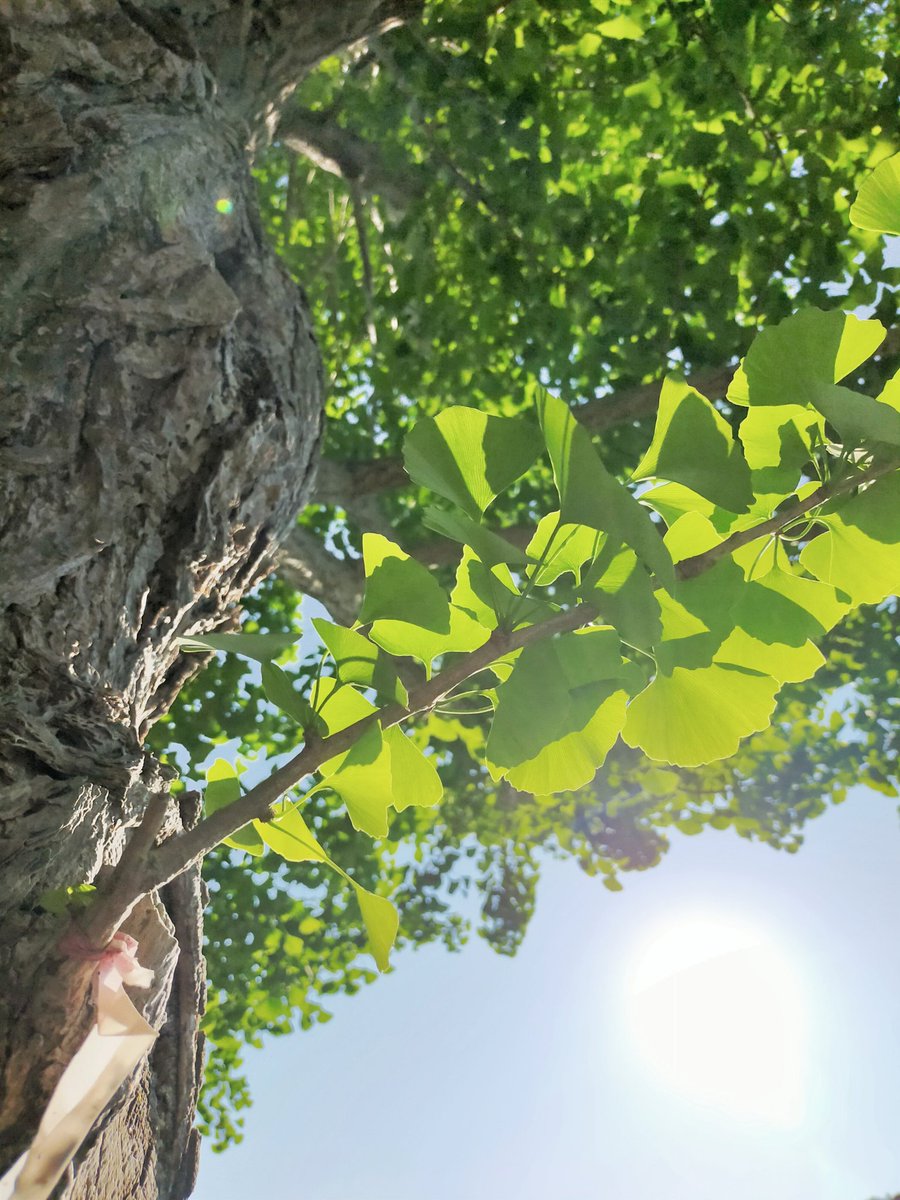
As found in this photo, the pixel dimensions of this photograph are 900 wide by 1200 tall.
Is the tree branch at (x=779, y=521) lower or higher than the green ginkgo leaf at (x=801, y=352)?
lower

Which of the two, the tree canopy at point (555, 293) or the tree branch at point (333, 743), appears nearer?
the tree branch at point (333, 743)

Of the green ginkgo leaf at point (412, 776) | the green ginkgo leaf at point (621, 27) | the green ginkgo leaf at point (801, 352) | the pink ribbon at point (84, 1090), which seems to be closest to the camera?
the pink ribbon at point (84, 1090)

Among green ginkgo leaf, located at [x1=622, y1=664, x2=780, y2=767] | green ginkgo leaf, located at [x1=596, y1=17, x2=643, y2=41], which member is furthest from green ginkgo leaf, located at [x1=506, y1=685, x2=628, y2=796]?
green ginkgo leaf, located at [x1=596, y1=17, x2=643, y2=41]

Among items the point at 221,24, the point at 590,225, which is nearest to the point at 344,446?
the point at 590,225

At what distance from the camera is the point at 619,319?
2.09 metres

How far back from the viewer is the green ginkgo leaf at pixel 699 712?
1.68ft

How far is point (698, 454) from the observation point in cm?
46

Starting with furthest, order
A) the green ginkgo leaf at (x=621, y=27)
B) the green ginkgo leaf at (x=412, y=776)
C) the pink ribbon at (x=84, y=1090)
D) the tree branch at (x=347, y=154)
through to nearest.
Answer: the tree branch at (x=347, y=154), the green ginkgo leaf at (x=621, y=27), the green ginkgo leaf at (x=412, y=776), the pink ribbon at (x=84, y=1090)

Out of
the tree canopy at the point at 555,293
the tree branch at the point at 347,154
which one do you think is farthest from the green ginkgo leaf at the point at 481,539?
the tree branch at the point at 347,154

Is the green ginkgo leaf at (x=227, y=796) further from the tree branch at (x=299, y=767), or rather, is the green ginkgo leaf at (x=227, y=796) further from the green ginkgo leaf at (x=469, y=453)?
the green ginkgo leaf at (x=469, y=453)

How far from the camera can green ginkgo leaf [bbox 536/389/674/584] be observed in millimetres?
397

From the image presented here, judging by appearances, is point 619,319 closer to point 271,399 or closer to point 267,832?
point 271,399

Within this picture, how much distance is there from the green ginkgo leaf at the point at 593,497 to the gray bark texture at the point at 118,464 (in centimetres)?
35

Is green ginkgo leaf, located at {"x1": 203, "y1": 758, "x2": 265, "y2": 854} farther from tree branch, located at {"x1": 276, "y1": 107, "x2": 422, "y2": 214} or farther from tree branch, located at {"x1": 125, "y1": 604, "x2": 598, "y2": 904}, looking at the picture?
tree branch, located at {"x1": 276, "y1": 107, "x2": 422, "y2": 214}
